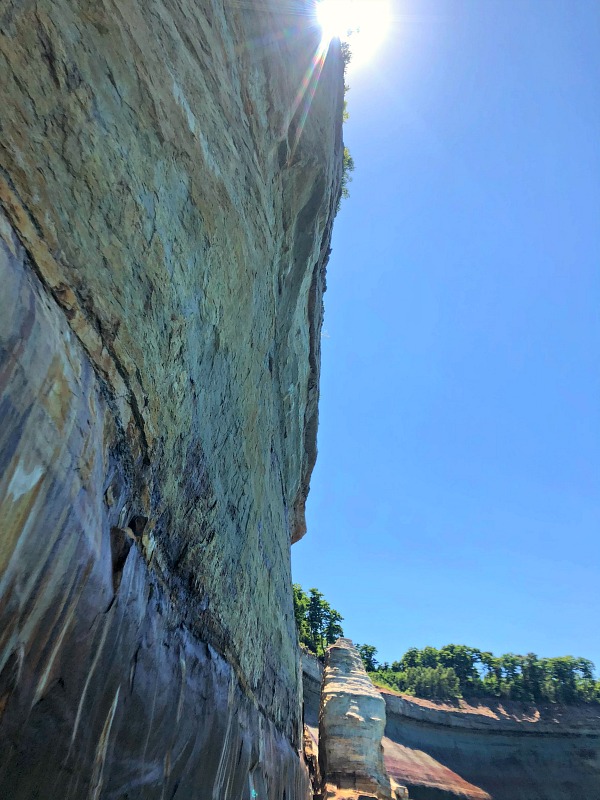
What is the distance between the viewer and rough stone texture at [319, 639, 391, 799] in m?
19.0

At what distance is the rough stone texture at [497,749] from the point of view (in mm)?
39438

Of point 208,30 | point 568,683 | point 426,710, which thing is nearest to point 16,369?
point 208,30

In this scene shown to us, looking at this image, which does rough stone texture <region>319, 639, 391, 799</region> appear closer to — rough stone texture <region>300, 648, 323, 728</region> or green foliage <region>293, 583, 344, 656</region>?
rough stone texture <region>300, 648, 323, 728</region>

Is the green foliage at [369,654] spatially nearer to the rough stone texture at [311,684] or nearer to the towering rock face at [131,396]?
the rough stone texture at [311,684]

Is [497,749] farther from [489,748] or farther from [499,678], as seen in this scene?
[499,678]

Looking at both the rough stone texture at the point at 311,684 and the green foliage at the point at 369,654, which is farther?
Answer: the green foliage at the point at 369,654

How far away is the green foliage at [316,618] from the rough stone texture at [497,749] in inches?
307

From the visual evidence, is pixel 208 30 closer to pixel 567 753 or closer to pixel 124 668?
pixel 124 668

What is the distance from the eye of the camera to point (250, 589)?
916 cm

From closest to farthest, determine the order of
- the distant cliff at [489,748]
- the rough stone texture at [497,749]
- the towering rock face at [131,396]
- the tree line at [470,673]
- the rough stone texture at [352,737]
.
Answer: the towering rock face at [131,396], the rough stone texture at [352,737], the distant cliff at [489,748], the rough stone texture at [497,749], the tree line at [470,673]

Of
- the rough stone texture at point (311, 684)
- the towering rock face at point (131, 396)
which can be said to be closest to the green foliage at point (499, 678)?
the rough stone texture at point (311, 684)

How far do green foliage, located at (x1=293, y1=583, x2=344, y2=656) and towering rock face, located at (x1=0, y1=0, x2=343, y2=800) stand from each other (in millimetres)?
39953

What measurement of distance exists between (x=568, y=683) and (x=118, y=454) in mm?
63614

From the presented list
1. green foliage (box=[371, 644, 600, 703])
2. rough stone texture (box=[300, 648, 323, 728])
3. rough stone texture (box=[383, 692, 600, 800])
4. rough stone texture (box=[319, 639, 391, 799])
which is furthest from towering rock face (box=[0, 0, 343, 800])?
green foliage (box=[371, 644, 600, 703])
